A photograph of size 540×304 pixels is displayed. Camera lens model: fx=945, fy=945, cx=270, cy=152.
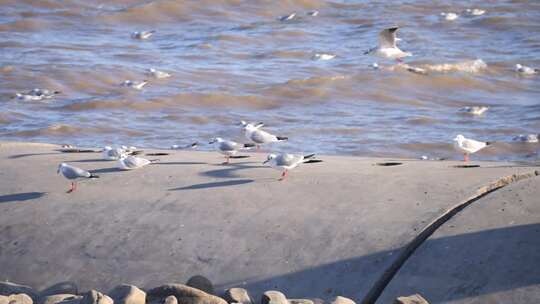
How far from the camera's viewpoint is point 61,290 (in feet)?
20.3

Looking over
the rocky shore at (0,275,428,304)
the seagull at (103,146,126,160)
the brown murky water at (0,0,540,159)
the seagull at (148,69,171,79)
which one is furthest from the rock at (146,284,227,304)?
the seagull at (148,69,171,79)

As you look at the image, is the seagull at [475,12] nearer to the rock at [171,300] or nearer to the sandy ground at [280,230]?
the sandy ground at [280,230]

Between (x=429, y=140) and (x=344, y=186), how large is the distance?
5.92 m

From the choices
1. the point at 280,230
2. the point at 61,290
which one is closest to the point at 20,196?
the point at 61,290

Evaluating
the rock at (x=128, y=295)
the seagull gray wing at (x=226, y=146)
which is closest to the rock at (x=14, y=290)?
the rock at (x=128, y=295)

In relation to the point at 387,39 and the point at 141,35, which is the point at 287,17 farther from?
the point at 387,39

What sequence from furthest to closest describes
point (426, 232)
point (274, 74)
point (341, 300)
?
point (274, 74) < point (426, 232) < point (341, 300)

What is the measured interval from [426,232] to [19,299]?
8.79 ft

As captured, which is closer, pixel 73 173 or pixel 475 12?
pixel 73 173

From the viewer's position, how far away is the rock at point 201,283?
5.84 m

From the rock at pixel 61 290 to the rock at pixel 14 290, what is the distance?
0.05 meters

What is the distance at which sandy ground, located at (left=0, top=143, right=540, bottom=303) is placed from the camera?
19.6ft

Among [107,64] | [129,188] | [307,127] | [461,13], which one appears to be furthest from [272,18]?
[129,188]

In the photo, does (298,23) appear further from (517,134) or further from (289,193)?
(289,193)
